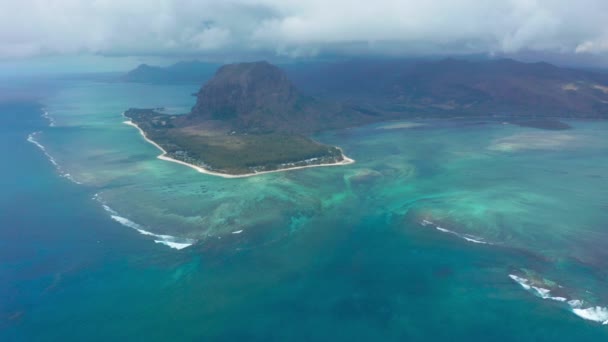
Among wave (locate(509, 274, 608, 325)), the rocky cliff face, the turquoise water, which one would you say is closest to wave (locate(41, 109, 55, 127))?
the rocky cliff face

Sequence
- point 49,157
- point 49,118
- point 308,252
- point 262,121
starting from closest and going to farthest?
point 308,252 < point 49,157 < point 262,121 < point 49,118

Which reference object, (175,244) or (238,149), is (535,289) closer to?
(175,244)

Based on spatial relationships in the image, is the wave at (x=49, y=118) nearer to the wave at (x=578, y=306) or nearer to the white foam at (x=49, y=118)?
the white foam at (x=49, y=118)

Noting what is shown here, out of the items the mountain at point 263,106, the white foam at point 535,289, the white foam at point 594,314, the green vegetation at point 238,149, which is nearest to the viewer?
the white foam at point 594,314

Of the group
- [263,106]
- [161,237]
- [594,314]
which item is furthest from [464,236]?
[263,106]

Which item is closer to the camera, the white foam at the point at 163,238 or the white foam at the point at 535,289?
the white foam at the point at 535,289

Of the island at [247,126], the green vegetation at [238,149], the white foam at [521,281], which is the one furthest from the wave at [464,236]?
the green vegetation at [238,149]
